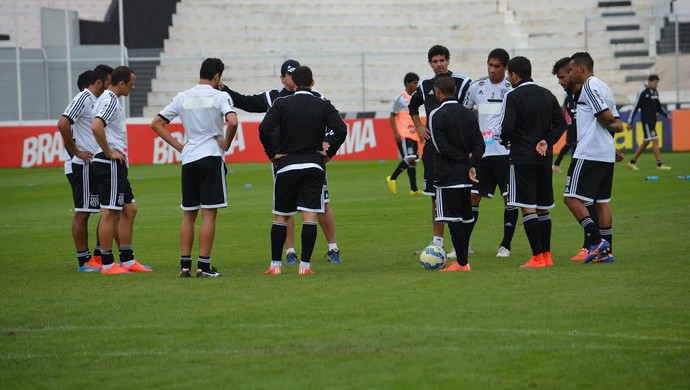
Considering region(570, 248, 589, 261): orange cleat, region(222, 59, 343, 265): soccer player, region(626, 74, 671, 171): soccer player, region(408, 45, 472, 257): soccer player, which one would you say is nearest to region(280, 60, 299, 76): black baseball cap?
region(222, 59, 343, 265): soccer player

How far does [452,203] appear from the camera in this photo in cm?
1152

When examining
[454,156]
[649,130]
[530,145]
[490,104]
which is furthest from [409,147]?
[454,156]

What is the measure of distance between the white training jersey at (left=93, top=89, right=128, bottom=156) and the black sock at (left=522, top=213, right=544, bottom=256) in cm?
431

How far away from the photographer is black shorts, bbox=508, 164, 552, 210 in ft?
38.5

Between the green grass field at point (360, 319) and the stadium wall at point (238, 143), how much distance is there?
1757 cm

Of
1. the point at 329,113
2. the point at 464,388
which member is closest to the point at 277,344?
the point at 464,388

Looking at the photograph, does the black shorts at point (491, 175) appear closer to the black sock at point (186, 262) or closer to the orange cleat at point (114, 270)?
the black sock at point (186, 262)

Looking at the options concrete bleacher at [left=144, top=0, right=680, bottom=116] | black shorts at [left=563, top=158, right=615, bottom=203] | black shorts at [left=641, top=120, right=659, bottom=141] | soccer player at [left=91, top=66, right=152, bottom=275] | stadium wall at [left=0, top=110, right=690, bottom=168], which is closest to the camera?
black shorts at [left=563, top=158, right=615, bottom=203]

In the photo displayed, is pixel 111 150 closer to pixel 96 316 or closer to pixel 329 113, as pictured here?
pixel 329 113

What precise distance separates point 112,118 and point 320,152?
2283 mm

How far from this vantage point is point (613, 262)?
1178 centimetres

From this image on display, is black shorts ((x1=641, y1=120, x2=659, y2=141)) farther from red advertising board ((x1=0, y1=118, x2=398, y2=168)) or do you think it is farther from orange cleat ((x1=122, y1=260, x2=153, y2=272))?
orange cleat ((x1=122, y1=260, x2=153, y2=272))

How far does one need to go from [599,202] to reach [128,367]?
630 centimetres

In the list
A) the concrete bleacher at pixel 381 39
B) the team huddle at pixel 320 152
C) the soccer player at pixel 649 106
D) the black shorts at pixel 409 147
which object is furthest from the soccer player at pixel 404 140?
the concrete bleacher at pixel 381 39
